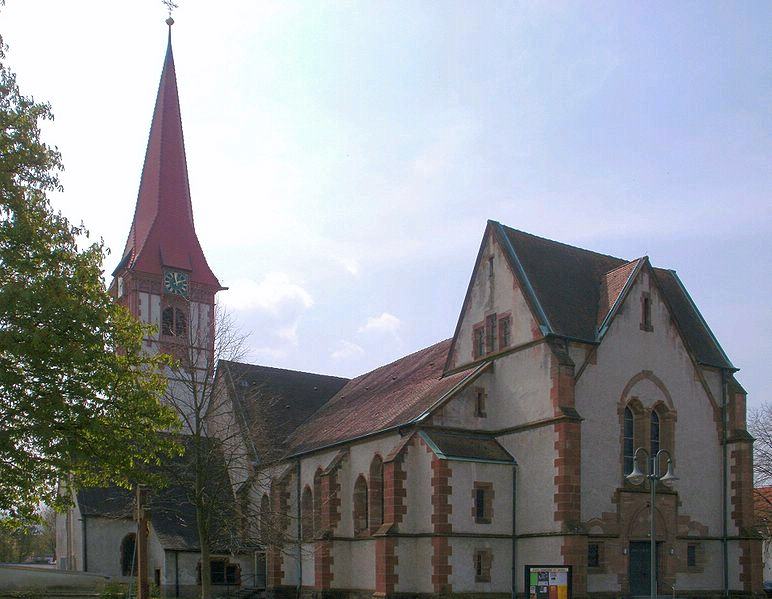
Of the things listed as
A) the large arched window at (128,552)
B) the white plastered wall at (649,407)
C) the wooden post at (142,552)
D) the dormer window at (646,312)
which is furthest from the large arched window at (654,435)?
the large arched window at (128,552)

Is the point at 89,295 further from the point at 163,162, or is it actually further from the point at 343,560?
the point at 163,162

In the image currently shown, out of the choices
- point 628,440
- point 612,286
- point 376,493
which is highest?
point 612,286

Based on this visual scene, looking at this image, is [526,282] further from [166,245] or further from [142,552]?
[166,245]

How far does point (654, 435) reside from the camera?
32.5 m

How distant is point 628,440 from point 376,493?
963 centimetres

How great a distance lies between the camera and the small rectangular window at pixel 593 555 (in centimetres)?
2938

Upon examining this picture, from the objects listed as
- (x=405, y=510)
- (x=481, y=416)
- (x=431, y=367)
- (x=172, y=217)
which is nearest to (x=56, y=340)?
(x=405, y=510)

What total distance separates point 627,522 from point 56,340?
20.7 meters

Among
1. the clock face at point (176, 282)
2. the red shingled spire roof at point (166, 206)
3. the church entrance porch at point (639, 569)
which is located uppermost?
the red shingled spire roof at point (166, 206)

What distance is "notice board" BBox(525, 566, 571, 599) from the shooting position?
75.9 feet

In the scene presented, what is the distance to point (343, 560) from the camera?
35688 mm

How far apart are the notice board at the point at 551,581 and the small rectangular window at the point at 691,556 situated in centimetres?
1068

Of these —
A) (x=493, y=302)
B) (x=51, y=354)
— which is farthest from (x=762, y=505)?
(x=51, y=354)

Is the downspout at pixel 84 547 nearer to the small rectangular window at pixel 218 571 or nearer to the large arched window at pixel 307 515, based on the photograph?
the small rectangular window at pixel 218 571
